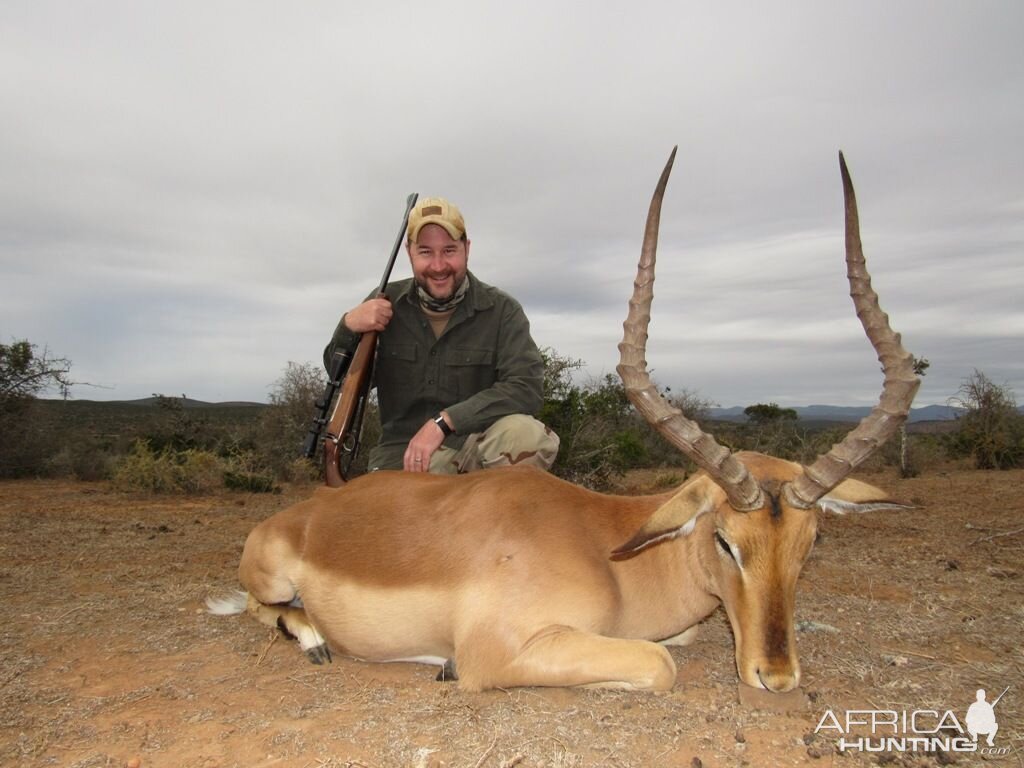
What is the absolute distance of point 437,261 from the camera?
639 centimetres

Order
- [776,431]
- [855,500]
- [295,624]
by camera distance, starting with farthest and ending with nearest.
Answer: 1. [776,431]
2. [295,624]
3. [855,500]

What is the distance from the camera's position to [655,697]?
346 cm

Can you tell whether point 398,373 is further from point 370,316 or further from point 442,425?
point 442,425

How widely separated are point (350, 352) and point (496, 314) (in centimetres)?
137

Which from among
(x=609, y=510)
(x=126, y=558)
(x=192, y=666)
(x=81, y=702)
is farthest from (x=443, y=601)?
(x=126, y=558)

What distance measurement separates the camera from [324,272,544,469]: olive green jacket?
6.58m

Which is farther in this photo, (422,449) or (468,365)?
(468,365)

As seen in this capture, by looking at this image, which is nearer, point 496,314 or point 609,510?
point 609,510

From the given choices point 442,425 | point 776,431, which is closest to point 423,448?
point 442,425

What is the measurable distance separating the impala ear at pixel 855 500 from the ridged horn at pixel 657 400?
65 centimetres

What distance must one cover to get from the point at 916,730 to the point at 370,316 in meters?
4.81

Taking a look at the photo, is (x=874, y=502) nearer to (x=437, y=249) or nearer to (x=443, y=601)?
(x=443, y=601)

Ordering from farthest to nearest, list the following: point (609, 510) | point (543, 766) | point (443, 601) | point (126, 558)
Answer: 1. point (126, 558)
2. point (609, 510)
3. point (443, 601)
4. point (543, 766)

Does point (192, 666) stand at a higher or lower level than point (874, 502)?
lower
